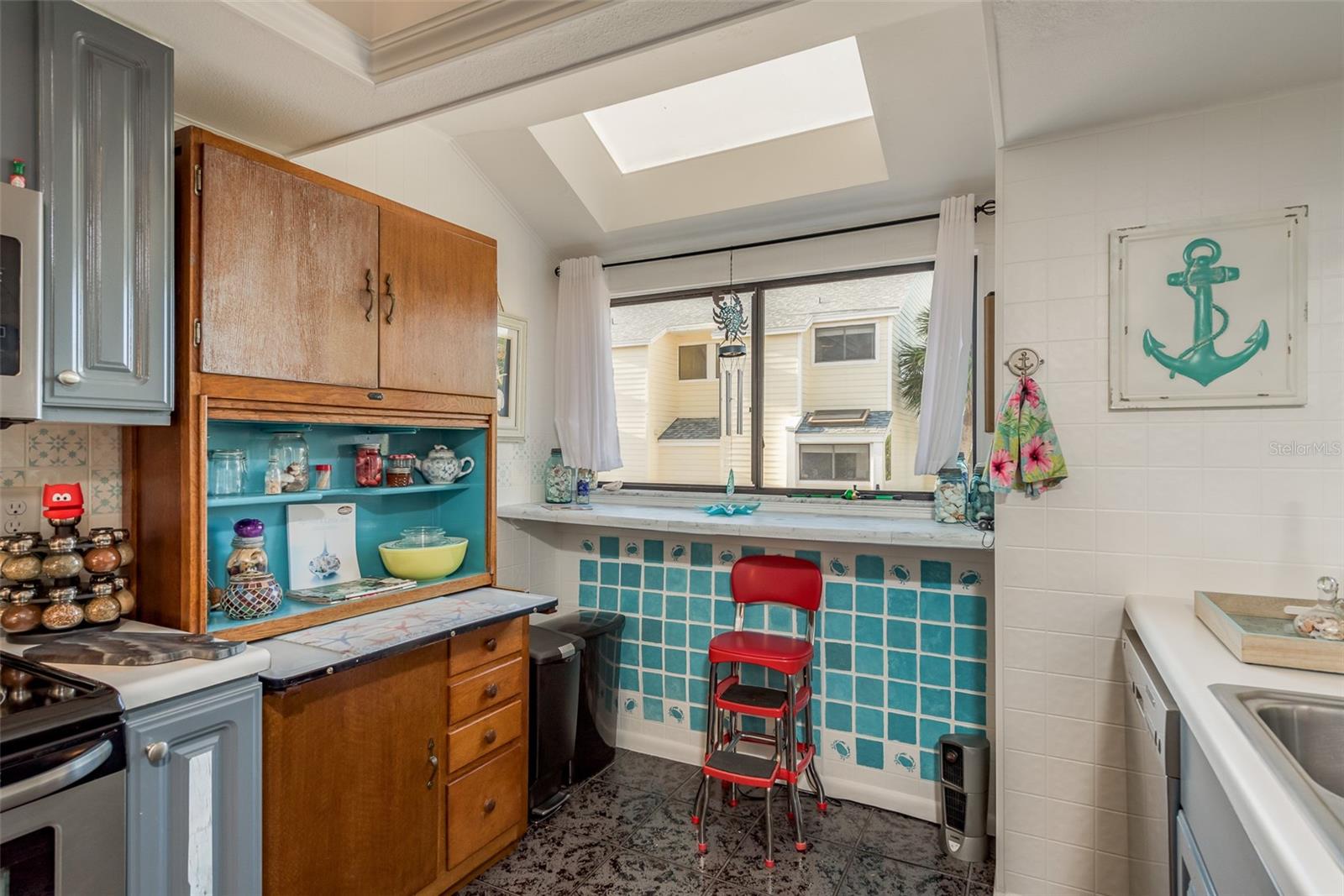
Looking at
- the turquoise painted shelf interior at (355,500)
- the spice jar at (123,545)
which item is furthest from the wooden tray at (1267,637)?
the spice jar at (123,545)

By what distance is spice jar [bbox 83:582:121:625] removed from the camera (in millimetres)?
1620

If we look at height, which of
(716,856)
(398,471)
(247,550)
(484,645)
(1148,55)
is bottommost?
(716,856)

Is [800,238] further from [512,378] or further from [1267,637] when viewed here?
[1267,637]

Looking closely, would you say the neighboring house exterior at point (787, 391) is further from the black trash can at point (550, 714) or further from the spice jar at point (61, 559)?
the spice jar at point (61, 559)

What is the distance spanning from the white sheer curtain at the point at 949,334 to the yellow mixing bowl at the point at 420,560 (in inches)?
72.4

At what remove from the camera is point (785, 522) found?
8.83 feet

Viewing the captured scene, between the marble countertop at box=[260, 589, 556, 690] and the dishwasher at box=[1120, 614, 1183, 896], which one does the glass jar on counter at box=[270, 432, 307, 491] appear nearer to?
the marble countertop at box=[260, 589, 556, 690]

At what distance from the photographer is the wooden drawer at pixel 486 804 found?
2076 millimetres

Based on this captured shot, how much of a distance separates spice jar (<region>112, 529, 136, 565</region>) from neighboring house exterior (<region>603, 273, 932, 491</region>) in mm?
2174

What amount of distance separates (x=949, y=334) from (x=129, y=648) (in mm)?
2661

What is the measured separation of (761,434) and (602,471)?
889 mm

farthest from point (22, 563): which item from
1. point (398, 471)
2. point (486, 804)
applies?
point (486, 804)

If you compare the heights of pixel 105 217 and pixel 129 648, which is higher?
pixel 105 217

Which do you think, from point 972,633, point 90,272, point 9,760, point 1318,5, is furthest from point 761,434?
point 9,760
